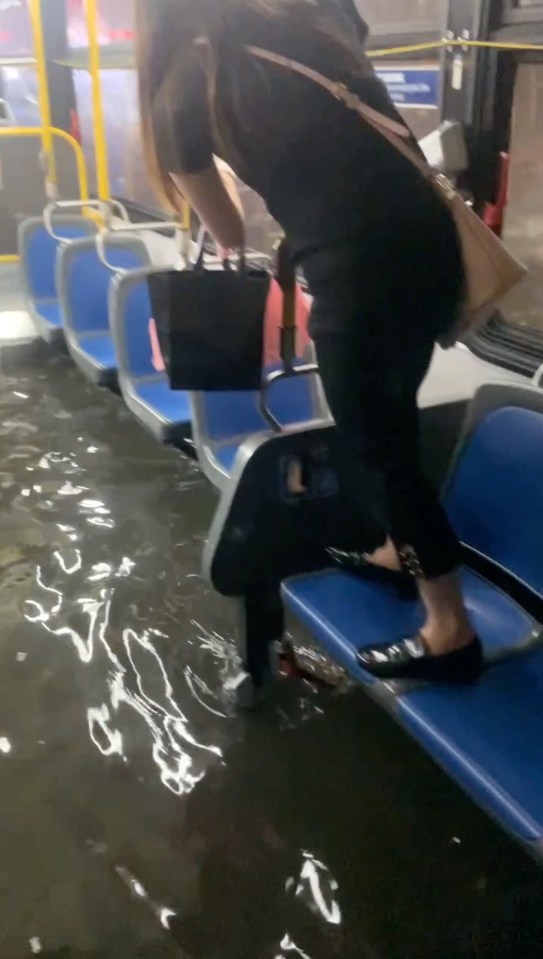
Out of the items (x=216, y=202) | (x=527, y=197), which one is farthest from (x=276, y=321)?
(x=216, y=202)

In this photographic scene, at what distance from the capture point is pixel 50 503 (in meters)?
3.27

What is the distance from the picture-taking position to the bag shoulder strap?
4.98 feet

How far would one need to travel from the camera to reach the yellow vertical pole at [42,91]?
4.63 metres

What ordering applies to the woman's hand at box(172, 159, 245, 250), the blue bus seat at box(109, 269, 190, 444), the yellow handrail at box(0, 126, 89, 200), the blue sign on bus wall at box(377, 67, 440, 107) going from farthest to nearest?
the yellow handrail at box(0, 126, 89, 200), the blue bus seat at box(109, 269, 190, 444), the blue sign on bus wall at box(377, 67, 440, 107), the woman's hand at box(172, 159, 245, 250)

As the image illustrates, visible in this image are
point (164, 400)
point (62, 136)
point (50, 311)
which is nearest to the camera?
point (164, 400)

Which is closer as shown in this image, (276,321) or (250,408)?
(276,321)

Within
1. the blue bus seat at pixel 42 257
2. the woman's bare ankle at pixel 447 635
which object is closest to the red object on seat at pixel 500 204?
the woman's bare ankle at pixel 447 635

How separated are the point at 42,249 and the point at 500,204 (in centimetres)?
317

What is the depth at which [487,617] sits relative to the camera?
1.89m

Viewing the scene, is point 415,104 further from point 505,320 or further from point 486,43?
point 505,320

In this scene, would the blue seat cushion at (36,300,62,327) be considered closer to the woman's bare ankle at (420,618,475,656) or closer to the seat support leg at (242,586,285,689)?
the seat support leg at (242,586,285,689)

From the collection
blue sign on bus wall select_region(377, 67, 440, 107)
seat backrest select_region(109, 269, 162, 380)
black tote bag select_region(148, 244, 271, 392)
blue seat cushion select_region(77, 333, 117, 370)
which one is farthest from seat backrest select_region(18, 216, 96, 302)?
black tote bag select_region(148, 244, 271, 392)

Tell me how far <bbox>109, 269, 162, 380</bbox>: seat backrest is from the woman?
1.84m

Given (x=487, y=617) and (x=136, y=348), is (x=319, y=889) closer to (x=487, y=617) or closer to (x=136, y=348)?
(x=487, y=617)
